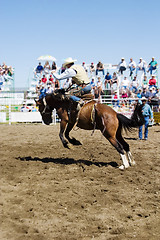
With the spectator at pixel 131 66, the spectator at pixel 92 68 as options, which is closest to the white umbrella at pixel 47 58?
the spectator at pixel 92 68

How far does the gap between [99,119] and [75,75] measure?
116cm

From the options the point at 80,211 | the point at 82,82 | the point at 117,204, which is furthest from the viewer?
the point at 82,82

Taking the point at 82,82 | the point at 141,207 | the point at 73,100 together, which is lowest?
the point at 141,207

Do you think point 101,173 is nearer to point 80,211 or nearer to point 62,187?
point 62,187

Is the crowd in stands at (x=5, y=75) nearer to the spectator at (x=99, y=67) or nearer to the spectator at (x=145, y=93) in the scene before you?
the spectator at (x=99, y=67)

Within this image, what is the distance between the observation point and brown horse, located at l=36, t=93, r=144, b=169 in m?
6.23

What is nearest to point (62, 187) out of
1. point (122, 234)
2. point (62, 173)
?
point (62, 173)

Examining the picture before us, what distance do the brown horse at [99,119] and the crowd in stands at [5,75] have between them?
14724mm

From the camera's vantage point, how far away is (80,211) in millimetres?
3865

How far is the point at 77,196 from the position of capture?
4426mm

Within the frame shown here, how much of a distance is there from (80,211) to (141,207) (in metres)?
0.89

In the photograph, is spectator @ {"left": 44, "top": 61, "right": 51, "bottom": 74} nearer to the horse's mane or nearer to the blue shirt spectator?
the blue shirt spectator

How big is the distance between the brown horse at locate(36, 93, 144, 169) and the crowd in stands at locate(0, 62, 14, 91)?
580 inches

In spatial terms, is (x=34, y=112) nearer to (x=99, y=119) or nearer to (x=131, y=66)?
(x=131, y=66)
